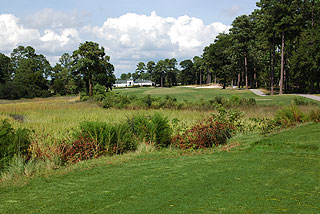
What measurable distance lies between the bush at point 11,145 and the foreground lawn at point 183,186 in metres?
1.49

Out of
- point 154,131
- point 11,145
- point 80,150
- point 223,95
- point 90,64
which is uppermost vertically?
point 90,64

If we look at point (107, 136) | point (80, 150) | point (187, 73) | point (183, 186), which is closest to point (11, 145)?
point (80, 150)

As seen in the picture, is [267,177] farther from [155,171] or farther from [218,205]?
[155,171]

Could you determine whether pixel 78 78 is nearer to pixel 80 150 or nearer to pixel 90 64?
pixel 90 64

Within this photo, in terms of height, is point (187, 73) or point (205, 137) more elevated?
point (187, 73)

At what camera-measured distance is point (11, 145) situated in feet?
23.9

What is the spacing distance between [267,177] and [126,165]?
3220 millimetres

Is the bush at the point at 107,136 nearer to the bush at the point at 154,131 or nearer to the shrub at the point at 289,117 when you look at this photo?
the bush at the point at 154,131

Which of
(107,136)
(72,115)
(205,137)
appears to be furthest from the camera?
(72,115)

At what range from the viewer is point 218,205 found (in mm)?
3967

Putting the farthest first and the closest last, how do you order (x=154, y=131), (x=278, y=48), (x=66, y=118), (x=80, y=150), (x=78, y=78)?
(x=278, y=48)
(x=78, y=78)
(x=66, y=118)
(x=154, y=131)
(x=80, y=150)

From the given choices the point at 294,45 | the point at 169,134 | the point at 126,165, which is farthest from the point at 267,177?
the point at 294,45

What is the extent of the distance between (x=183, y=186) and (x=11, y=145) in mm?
4691

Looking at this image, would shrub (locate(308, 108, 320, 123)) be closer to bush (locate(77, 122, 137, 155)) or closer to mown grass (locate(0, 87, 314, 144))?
mown grass (locate(0, 87, 314, 144))
